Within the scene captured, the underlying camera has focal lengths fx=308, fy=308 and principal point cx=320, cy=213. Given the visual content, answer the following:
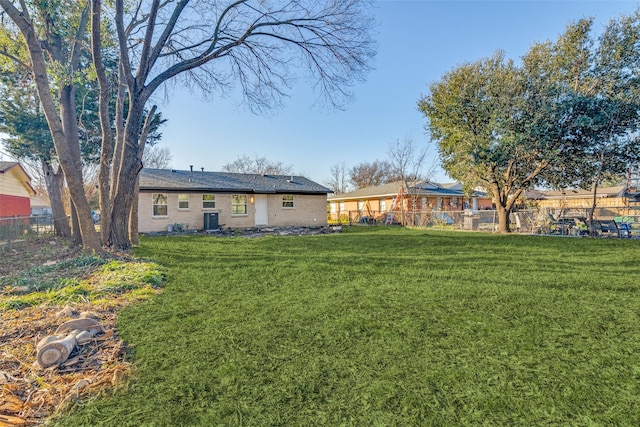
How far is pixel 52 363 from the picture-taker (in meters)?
2.49

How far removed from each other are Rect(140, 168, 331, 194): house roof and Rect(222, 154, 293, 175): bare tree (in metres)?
23.9

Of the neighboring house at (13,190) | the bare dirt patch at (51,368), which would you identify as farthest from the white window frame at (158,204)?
the bare dirt patch at (51,368)

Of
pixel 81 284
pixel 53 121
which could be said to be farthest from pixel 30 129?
pixel 81 284

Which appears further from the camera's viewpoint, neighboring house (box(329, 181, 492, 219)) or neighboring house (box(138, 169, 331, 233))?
neighboring house (box(329, 181, 492, 219))

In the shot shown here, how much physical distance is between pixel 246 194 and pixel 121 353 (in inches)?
590

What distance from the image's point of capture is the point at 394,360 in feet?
8.14

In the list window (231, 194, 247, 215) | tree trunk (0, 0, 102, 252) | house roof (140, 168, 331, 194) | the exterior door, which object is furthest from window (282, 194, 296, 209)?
tree trunk (0, 0, 102, 252)

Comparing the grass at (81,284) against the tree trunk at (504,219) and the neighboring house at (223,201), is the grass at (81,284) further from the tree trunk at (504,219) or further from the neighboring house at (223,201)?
the tree trunk at (504,219)

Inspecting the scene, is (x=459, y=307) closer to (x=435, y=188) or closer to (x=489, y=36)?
(x=489, y=36)

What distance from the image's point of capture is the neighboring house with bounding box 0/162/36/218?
1543cm

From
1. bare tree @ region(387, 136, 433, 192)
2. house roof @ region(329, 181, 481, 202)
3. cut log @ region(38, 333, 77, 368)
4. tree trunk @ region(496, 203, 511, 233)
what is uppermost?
bare tree @ region(387, 136, 433, 192)

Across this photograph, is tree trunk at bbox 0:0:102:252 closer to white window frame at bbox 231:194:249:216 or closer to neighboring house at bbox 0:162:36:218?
white window frame at bbox 231:194:249:216

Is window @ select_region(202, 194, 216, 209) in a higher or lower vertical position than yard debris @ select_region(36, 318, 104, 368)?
higher

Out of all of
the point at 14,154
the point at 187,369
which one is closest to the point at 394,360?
the point at 187,369
